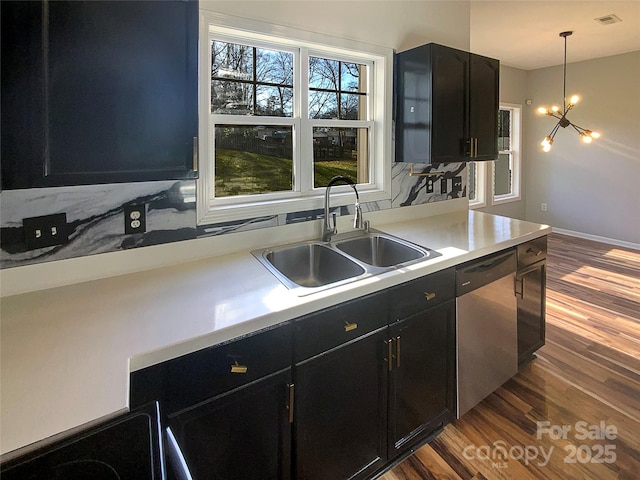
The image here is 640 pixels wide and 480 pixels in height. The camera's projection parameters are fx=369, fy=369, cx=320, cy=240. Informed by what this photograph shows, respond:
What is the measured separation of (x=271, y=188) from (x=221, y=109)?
1.70ft

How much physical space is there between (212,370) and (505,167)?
6.26m

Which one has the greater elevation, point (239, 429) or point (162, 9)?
point (162, 9)

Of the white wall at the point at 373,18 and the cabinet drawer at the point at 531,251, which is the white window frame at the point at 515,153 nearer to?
the white wall at the point at 373,18

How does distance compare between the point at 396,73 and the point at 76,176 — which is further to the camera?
the point at 396,73

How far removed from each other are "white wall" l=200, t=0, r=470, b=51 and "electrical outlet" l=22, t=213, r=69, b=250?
116 cm

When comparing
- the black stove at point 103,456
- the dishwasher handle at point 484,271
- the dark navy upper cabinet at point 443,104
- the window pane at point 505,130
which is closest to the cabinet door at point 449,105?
the dark navy upper cabinet at point 443,104

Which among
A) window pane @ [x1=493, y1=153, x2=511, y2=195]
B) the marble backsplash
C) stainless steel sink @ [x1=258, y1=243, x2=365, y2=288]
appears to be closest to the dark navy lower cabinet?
stainless steel sink @ [x1=258, y1=243, x2=365, y2=288]

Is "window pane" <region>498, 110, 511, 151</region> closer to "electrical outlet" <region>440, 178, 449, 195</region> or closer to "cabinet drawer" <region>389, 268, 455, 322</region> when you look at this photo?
"electrical outlet" <region>440, 178, 449, 195</region>

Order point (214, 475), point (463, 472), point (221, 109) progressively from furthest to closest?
point (221, 109)
point (463, 472)
point (214, 475)

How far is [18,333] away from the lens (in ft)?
3.62

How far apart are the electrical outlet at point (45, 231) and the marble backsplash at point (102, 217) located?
1cm

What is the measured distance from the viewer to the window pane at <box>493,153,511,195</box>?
6.00 metres

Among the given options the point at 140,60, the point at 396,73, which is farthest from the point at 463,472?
the point at 396,73

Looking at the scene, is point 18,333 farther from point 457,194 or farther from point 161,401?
point 457,194
